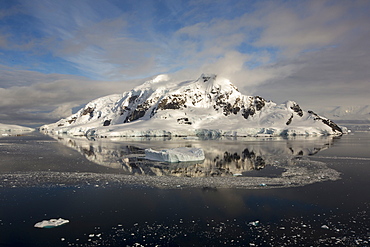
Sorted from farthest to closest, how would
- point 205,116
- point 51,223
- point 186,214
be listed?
point 205,116 < point 186,214 < point 51,223

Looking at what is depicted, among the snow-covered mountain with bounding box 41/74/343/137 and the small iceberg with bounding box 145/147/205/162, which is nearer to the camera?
the small iceberg with bounding box 145/147/205/162

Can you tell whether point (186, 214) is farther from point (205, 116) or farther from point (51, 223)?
point (205, 116)

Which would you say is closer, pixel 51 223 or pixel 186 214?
pixel 51 223

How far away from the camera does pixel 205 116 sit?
117438 millimetres

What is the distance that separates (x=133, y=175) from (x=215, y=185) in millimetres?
6295

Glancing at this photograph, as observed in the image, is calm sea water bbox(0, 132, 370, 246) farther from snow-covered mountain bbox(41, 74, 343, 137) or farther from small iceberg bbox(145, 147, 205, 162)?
snow-covered mountain bbox(41, 74, 343, 137)

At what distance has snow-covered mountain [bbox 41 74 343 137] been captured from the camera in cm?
9106

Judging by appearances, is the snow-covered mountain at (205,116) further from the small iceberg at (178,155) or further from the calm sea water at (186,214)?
the calm sea water at (186,214)

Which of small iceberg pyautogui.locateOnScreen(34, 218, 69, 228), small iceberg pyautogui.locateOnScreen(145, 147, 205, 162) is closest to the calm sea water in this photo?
small iceberg pyautogui.locateOnScreen(34, 218, 69, 228)

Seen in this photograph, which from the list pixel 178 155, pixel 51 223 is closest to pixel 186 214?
pixel 51 223

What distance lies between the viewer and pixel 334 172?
66.9 ft

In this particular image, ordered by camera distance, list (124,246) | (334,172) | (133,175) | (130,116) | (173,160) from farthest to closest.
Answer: (130,116)
(173,160)
(334,172)
(133,175)
(124,246)

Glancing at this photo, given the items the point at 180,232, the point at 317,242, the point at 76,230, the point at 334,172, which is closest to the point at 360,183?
the point at 334,172

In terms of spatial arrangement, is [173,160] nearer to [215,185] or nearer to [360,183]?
[215,185]
